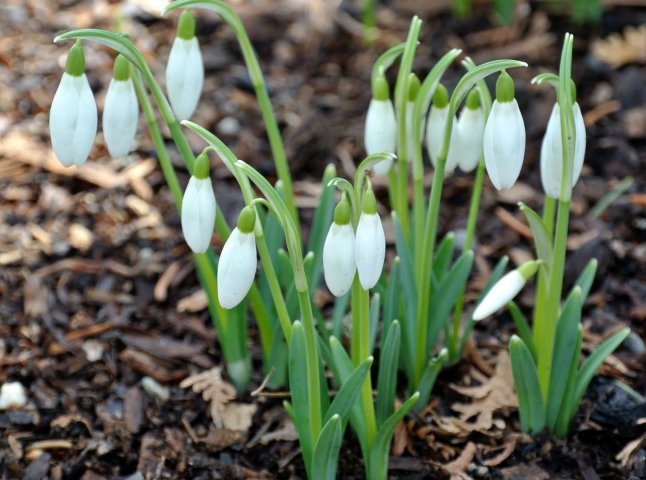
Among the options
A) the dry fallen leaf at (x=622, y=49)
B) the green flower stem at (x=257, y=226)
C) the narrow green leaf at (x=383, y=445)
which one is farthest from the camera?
the dry fallen leaf at (x=622, y=49)

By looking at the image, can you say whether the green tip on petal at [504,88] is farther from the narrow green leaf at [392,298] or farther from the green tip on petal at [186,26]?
the green tip on petal at [186,26]

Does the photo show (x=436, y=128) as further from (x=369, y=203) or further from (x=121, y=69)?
(x=121, y=69)

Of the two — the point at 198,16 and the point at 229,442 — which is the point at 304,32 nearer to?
the point at 198,16

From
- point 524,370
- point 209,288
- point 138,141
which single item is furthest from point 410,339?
point 138,141

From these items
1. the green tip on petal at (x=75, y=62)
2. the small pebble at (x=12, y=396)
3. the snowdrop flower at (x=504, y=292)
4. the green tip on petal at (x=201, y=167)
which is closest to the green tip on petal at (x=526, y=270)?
the snowdrop flower at (x=504, y=292)

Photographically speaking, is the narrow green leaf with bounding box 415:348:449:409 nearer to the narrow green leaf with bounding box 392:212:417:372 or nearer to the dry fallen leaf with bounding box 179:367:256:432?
the narrow green leaf with bounding box 392:212:417:372

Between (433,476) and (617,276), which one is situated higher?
(617,276)
